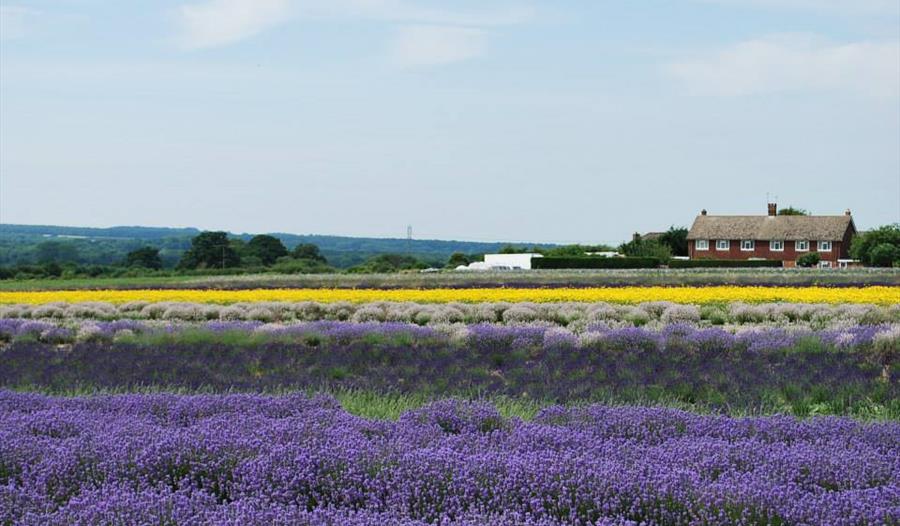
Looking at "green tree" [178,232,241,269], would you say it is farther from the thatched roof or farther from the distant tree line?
the thatched roof

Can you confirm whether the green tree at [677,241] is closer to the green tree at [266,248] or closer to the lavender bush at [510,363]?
the green tree at [266,248]

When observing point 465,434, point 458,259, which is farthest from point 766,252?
point 465,434

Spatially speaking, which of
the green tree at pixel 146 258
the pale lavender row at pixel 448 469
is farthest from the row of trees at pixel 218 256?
the pale lavender row at pixel 448 469

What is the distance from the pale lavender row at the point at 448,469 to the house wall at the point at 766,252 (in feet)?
264

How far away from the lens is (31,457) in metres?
5.92

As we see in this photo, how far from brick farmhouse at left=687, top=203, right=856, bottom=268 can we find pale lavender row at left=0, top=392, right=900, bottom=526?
7924 cm

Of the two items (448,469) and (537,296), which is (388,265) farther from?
(448,469)

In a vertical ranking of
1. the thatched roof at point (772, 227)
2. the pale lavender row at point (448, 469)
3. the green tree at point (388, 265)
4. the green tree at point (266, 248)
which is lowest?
the green tree at point (388, 265)

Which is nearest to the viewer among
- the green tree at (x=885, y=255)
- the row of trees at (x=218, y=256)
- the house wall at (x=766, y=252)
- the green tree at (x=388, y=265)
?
the green tree at (x=388, y=265)

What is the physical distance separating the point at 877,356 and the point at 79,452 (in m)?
9.04

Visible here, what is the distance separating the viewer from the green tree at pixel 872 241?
68312 millimetres

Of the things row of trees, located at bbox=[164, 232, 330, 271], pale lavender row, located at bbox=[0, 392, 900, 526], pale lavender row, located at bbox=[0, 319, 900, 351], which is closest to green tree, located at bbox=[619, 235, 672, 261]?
row of trees, located at bbox=[164, 232, 330, 271]

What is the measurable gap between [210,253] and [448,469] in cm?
6177

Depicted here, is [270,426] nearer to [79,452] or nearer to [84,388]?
[79,452]
